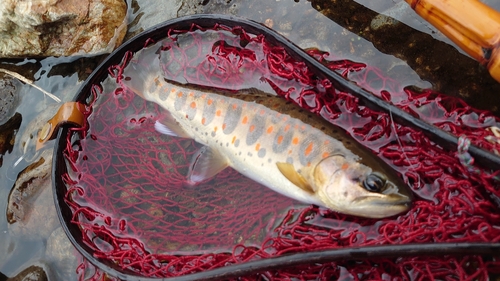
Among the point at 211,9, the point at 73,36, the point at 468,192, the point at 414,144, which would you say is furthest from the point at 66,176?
the point at 468,192

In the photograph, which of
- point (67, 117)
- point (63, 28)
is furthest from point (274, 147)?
point (63, 28)

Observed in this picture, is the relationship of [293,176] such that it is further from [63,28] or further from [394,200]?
[63,28]

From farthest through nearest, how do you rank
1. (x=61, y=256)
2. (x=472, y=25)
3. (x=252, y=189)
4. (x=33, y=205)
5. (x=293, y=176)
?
1. (x=33, y=205)
2. (x=61, y=256)
3. (x=252, y=189)
4. (x=293, y=176)
5. (x=472, y=25)

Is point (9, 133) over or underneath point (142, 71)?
underneath

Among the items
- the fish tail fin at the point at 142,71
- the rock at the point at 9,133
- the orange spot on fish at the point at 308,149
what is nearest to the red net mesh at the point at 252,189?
the fish tail fin at the point at 142,71

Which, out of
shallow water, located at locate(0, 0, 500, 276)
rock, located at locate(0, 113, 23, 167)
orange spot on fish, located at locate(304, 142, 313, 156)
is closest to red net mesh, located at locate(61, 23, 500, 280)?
shallow water, located at locate(0, 0, 500, 276)

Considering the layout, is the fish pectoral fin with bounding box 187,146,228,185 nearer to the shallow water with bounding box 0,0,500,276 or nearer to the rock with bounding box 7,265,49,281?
the shallow water with bounding box 0,0,500,276

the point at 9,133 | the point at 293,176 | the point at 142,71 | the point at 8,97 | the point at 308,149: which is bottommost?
the point at 9,133
